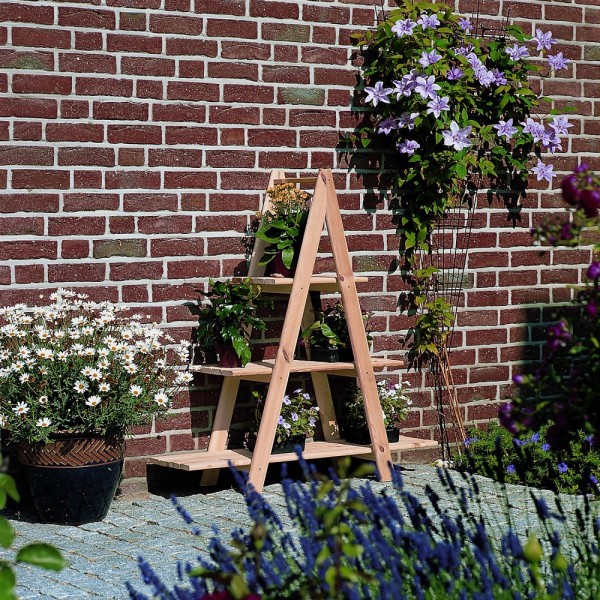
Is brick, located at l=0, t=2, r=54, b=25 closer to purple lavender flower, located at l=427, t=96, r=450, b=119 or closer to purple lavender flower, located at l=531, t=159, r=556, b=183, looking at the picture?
purple lavender flower, located at l=427, t=96, r=450, b=119

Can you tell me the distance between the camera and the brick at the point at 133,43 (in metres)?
5.12

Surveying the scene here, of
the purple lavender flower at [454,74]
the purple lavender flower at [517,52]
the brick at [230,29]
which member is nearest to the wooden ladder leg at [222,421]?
the brick at [230,29]

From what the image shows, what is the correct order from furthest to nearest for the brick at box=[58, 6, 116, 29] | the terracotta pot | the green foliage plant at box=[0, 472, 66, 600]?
the brick at box=[58, 6, 116, 29] < the terracotta pot < the green foliage plant at box=[0, 472, 66, 600]

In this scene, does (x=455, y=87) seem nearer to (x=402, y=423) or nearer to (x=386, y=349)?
(x=386, y=349)

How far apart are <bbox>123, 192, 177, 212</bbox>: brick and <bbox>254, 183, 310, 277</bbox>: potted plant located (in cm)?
42

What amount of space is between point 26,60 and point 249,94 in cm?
109

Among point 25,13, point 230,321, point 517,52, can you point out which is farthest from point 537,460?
point 25,13

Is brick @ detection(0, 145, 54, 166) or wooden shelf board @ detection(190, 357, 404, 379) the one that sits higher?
brick @ detection(0, 145, 54, 166)

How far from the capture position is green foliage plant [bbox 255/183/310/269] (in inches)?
205

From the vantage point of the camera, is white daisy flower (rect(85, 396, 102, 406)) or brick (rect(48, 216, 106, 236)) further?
brick (rect(48, 216, 106, 236))

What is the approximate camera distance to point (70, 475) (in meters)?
4.58

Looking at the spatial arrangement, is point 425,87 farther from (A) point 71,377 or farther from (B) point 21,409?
(B) point 21,409

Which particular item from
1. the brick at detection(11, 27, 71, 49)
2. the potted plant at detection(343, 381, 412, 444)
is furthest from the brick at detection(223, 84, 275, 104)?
the potted plant at detection(343, 381, 412, 444)

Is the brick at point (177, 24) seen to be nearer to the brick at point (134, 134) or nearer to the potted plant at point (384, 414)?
the brick at point (134, 134)
